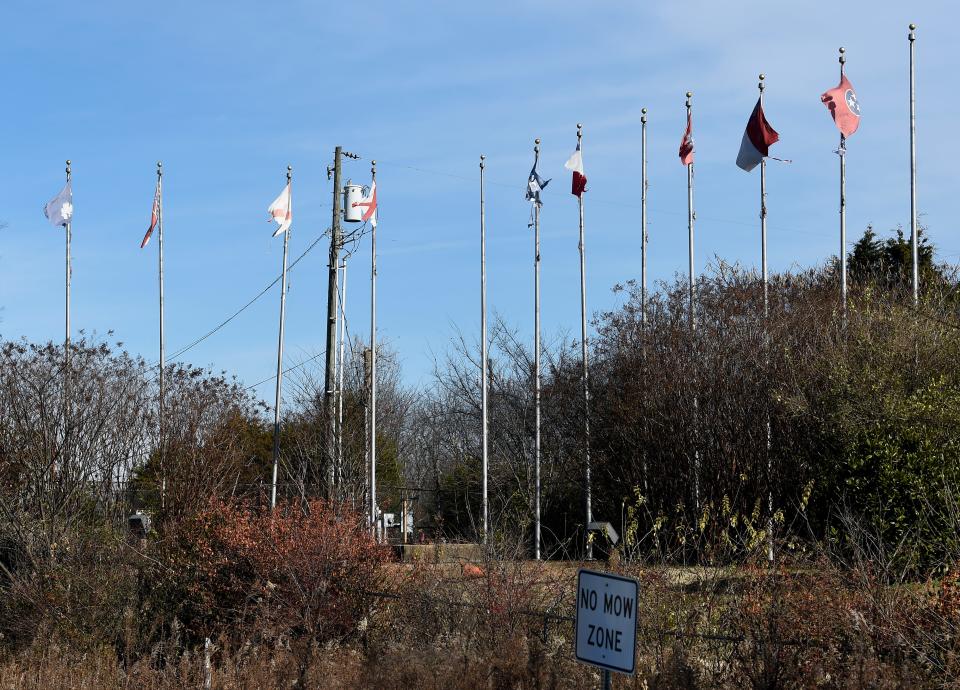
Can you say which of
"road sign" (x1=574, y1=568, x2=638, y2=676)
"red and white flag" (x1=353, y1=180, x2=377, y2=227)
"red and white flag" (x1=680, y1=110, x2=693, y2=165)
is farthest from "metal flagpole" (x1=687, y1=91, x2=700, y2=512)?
"road sign" (x1=574, y1=568, x2=638, y2=676)

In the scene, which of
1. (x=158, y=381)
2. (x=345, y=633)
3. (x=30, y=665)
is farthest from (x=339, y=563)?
(x=158, y=381)

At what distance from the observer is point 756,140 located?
25328 mm

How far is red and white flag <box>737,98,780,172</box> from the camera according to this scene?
2525 centimetres

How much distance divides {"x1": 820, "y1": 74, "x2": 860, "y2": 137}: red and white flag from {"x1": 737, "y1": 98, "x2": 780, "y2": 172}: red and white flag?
1.43 metres

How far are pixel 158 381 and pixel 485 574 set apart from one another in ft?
42.6

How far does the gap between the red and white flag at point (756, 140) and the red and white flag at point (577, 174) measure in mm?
4768

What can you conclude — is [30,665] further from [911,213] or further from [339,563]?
[911,213]

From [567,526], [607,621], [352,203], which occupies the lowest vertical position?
[567,526]

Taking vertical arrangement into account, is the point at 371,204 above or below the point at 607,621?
above

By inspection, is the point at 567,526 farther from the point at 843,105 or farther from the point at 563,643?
the point at 563,643

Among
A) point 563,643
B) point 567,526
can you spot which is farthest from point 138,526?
point 567,526

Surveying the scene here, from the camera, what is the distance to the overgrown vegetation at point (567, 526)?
10.9m

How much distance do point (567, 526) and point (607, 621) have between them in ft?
84.4

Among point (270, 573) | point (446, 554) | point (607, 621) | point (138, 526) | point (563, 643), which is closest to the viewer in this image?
point (607, 621)
